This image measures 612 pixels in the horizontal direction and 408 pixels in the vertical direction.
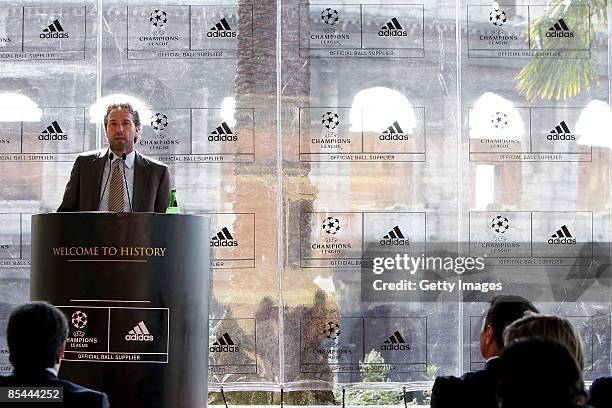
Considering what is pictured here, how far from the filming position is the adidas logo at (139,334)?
3.59 m

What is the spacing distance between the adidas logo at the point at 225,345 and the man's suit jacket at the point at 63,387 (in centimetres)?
290

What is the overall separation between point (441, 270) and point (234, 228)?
1.33 meters

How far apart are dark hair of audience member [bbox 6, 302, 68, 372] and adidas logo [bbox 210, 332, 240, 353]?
9.47ft

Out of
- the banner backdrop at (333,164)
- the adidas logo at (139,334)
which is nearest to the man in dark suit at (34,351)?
the adidas logo at (139,334)

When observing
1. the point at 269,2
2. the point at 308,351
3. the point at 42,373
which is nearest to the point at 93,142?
the point at 269,2

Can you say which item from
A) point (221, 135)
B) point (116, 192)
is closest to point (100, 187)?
point (116, 192)

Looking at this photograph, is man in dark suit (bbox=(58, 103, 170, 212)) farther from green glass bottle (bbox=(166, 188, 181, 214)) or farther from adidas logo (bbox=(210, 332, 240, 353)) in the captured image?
adidas logo (bbox=(210, 332, 240, 353))

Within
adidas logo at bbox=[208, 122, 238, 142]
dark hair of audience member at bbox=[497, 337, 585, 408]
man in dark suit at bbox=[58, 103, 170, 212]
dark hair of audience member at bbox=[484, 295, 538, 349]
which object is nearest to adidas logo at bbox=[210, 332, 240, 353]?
adidas logo at bbox=[208, 122, 238, 142]

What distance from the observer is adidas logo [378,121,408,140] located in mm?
5690

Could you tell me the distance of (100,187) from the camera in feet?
14.0

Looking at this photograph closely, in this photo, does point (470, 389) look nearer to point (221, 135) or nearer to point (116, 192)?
point (116, 192)

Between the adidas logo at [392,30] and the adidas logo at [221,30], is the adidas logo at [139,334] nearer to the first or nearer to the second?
the adidas logo at [221,30]

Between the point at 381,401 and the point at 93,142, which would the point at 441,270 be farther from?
the point at 93,142

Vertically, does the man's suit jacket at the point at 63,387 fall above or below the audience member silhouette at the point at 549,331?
below
